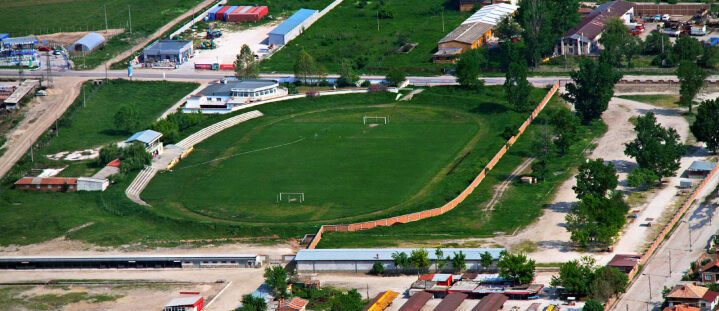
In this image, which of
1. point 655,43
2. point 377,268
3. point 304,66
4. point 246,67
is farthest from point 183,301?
point 655,43

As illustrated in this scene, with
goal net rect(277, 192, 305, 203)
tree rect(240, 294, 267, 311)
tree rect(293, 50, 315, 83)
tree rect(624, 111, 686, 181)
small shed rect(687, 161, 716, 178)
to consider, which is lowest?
tree rect(240, 294, 267, 311)

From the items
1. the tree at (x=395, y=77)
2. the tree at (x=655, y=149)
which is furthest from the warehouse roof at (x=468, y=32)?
the tree at (x=655, y=149)

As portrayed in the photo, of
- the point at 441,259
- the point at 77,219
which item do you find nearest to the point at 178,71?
the point at 77,219

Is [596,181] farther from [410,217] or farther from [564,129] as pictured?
[564,129]

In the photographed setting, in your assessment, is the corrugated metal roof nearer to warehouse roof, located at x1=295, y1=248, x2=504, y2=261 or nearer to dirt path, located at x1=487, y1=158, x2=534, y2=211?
warehouse roof, located at x1=295, y1=248, x2=504, y2=261

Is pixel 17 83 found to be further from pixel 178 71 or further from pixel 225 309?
pixel 225 309

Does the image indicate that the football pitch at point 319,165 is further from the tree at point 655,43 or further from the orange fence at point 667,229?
the tree at point 655,43

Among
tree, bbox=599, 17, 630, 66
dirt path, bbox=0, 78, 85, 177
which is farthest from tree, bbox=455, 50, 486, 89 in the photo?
dirt path, bbox=0, 78, 85, 177
